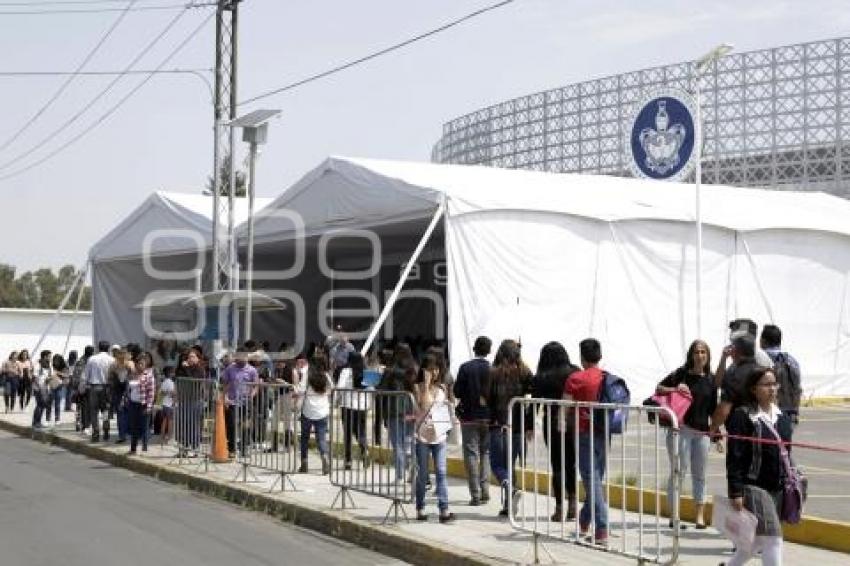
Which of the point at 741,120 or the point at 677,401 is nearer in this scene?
the point at 677,401

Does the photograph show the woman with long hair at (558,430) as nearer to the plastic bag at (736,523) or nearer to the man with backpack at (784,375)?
the man with backpack at (784,375)

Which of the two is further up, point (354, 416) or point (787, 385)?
point (787, 385)

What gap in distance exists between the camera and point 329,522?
11.3 metres

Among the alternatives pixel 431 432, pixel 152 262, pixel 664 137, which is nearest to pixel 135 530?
pixel 431 432

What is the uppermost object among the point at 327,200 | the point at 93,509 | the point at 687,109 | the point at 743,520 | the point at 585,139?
the point at 585,139

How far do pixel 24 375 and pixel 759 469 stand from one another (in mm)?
27319

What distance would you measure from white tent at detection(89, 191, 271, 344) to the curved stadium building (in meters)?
30.7

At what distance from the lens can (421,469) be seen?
10.9 metres

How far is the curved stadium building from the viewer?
58.8m

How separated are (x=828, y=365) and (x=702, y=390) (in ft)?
62.3

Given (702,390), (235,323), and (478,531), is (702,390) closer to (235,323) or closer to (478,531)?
(478,531)

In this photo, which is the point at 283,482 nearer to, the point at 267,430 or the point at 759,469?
the point at 267,430

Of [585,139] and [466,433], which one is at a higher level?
[585,139]

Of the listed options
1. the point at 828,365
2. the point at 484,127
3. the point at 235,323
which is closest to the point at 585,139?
the point at 484,127
